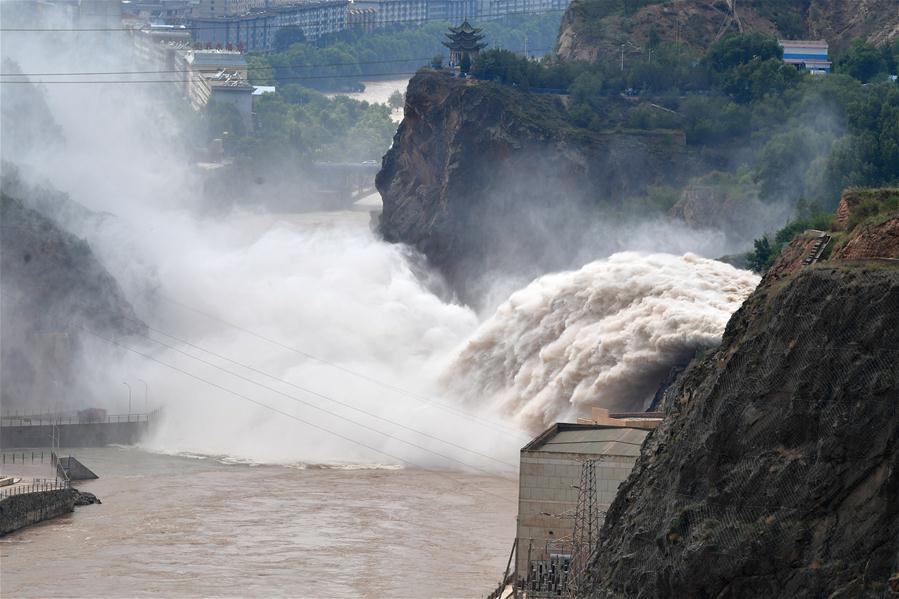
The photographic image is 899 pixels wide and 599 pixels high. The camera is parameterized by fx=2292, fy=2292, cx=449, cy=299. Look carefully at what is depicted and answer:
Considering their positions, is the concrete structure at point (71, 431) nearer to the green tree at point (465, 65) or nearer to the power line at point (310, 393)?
the power line at point (310, 393)

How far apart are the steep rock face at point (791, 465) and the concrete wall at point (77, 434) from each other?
68.4 m

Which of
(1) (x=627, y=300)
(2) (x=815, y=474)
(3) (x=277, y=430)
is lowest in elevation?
(3) (x=277, y=430)

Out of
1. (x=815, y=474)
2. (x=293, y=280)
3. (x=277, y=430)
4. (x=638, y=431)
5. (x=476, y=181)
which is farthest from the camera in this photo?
(x=476, y=181)

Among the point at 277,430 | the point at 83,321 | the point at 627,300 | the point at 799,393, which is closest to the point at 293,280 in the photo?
the point at 83,321

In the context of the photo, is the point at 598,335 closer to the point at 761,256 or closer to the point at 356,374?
the point at 761,256

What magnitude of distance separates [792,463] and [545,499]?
20.8 m

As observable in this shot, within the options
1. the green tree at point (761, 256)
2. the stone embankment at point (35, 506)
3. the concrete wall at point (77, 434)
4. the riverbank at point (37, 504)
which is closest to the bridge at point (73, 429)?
the concrete wall at point (77, 434)

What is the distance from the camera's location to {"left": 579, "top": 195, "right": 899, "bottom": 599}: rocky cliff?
1574 inches

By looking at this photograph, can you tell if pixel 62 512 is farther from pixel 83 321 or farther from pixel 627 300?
pixel 83 321

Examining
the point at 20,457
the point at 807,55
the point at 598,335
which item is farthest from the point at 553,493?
the point at 807,55

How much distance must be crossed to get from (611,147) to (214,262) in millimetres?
27890

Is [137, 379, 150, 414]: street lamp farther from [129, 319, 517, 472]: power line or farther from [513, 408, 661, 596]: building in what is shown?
[513, 408, 661, 596]: building

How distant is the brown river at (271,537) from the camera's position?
2813 inches

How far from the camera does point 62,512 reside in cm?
8638
